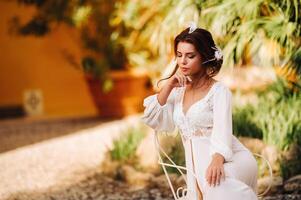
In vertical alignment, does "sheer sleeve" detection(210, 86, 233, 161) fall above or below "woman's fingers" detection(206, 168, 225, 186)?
above

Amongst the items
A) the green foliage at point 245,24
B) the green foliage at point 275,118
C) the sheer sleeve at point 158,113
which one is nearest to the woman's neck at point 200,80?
the sheer sleeve at point 158,113

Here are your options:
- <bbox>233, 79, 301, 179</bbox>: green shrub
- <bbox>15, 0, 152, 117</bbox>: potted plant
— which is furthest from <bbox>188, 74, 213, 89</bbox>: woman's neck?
<bbox>15, 0, 152, 117</bbox>: potted plant

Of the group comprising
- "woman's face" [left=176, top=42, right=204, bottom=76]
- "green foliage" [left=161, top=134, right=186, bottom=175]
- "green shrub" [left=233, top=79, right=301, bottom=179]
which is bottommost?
"green foliage" [left=161, top=134, right=186, bottom=175]

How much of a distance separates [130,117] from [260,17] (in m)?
5.11

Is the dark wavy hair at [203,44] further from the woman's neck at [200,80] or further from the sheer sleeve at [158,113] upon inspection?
the sheer sleeve at [158,113]

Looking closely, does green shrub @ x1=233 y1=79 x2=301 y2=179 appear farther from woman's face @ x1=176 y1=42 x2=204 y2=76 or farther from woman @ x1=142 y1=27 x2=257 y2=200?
woman's face @ x1=176 y1=42 x2=204 y2=76

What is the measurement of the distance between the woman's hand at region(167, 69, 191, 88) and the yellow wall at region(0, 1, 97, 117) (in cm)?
780

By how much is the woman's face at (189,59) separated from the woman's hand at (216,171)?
43cm

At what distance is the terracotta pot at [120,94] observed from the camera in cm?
1035

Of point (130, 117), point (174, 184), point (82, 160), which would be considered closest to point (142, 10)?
point (130, 117)

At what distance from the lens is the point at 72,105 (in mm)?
11719

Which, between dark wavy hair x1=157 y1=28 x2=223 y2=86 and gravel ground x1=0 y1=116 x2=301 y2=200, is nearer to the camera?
dark wavy hair x1=157 y1=28 x2=223 y2=86

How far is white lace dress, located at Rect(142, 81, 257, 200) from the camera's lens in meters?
2.98

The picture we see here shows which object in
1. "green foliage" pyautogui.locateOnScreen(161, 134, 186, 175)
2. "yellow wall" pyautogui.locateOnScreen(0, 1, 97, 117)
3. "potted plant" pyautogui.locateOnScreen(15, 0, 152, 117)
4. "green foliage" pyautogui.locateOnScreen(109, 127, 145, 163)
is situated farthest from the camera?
"yellow wall" pyautogui.locateOnScreen(0, 1, 97, 117)
